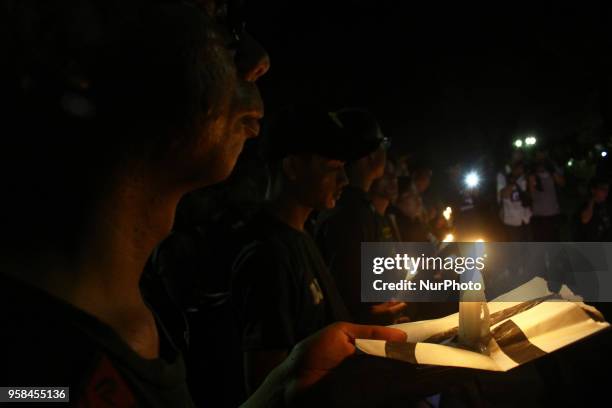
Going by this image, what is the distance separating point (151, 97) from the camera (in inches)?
35.9

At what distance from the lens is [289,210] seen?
9.55 feet

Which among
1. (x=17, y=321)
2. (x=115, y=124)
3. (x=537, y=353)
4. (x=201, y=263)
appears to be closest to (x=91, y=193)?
(x=115, y=124)

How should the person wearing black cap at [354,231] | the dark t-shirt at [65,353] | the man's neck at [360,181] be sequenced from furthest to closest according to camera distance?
the man's neck at [360,181] < the person wearing black cap at [354,231] < the dark t-shirt at [65,353]

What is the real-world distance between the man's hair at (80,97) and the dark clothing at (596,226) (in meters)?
9.49

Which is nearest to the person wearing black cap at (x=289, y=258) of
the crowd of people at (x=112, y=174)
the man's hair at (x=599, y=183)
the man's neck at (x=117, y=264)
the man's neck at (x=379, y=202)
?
the crowd of people at (x=112, y=174)

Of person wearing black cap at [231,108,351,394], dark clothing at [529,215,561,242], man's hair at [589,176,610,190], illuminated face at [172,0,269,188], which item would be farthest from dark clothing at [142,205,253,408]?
dark clothing at [529,215,561,242]

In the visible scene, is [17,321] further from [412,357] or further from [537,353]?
[537,353]

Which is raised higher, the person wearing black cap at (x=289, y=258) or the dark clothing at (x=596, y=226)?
the dark clothing at (x=596, y=226)

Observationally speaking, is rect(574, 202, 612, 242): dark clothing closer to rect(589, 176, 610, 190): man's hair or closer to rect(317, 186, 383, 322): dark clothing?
rect(589, 176, 610, 190): man's hair

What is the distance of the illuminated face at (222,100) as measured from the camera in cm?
98

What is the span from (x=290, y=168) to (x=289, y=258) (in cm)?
86

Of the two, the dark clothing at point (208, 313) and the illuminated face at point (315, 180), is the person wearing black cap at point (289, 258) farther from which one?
the dark clothing at point (208, 313)

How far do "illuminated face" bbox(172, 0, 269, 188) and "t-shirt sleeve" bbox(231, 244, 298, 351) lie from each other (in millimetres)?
1190

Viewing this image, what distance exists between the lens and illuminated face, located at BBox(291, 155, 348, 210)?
2.95 meters
